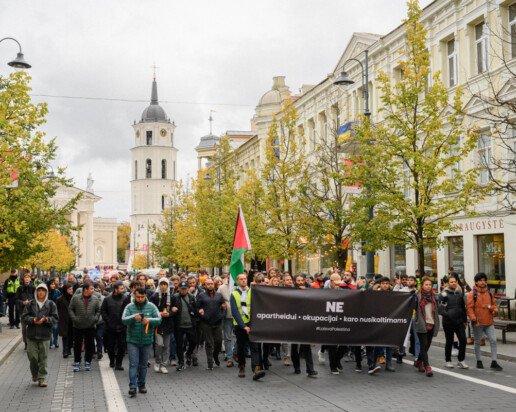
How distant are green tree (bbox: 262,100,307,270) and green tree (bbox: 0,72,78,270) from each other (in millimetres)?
9516

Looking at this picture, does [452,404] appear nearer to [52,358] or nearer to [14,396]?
[14,396]

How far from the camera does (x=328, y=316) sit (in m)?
13.1

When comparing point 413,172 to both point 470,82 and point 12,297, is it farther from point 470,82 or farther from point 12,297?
point 12,297

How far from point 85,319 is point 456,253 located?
1666 cm

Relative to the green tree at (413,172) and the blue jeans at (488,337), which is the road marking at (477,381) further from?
the green tree at (413,172)

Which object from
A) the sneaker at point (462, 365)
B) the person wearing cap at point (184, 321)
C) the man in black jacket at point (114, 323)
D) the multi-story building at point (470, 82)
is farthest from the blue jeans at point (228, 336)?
the multi-story building at point (470, 82)

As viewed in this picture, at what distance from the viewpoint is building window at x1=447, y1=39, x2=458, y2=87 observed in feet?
88.9

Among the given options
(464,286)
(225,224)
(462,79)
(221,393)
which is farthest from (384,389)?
(225,224)

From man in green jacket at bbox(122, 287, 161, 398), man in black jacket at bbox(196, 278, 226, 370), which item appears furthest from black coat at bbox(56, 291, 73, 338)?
man in green jacket at bbox(122, 287, 161, 398)

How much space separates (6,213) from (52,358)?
6.04 meters

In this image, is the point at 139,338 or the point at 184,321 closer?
the point at 139,338

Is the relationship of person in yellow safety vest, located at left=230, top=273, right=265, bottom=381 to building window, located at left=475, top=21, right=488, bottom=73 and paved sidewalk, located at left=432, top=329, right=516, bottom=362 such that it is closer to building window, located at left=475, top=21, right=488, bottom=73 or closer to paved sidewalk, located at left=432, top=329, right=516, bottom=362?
paved sidewalk, located at left=432, top=329, right=516, bottom=362

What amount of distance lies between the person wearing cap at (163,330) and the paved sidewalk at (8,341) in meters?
3.79

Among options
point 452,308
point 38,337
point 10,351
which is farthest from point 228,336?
point 10,351
